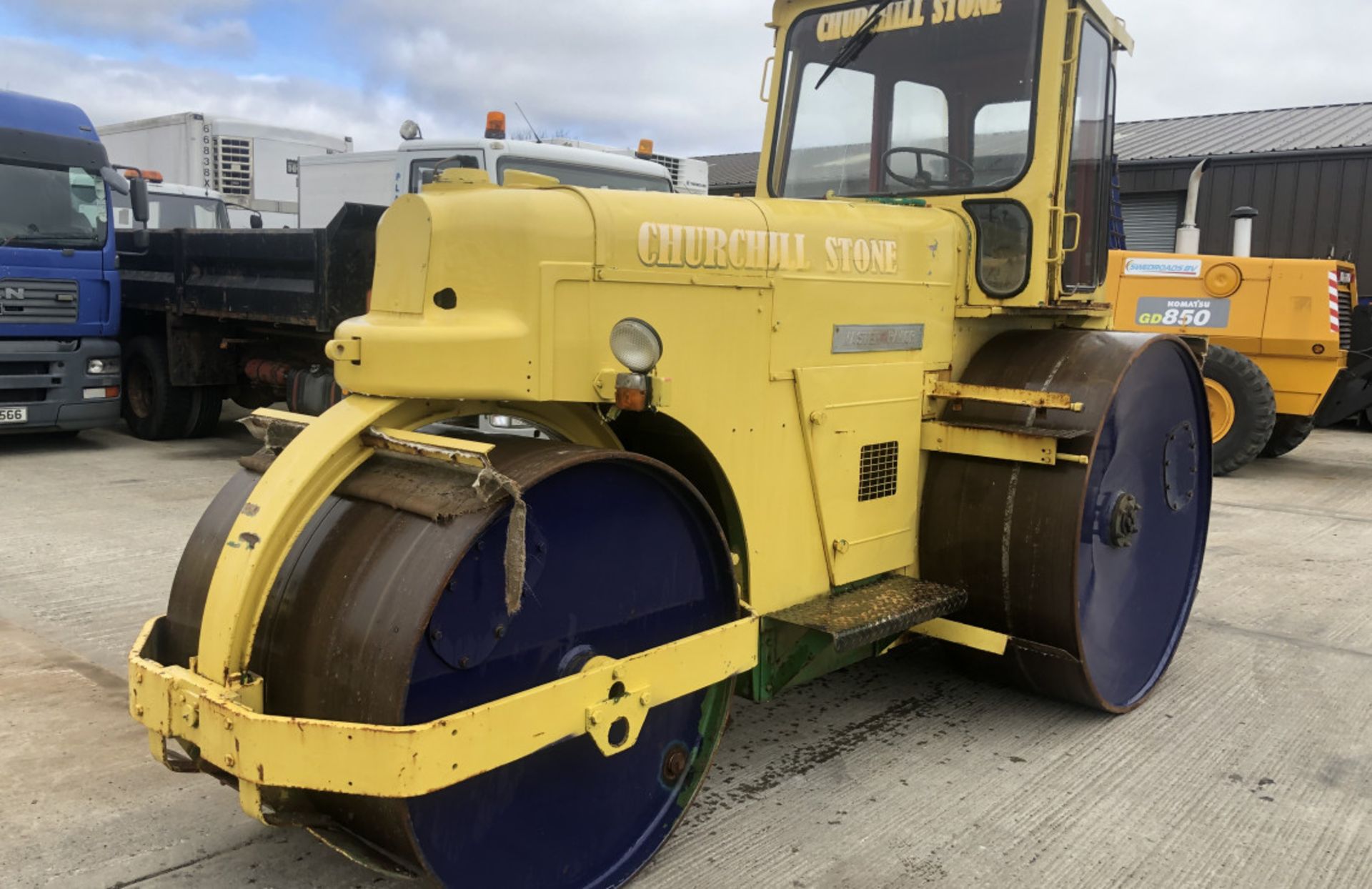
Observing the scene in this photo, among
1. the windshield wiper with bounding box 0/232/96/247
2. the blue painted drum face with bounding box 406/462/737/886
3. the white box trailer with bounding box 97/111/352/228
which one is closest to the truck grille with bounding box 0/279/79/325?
the windshield wiper with bounding box 0/232/96/247

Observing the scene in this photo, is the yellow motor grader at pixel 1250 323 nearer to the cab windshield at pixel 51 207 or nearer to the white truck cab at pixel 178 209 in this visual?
the cab windshield at pixel 51 207

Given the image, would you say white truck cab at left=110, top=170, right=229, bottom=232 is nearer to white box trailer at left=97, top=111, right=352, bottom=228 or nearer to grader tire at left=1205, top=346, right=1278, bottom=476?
Result: white box trailer at left=97, top=111, right=352, bottom=228

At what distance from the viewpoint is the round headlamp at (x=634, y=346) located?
2756 mm

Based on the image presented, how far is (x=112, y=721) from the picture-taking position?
382cm

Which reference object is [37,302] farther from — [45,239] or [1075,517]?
[1075,517]

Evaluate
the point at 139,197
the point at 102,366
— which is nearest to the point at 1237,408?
the point at 139,197

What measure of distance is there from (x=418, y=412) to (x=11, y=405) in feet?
24.8

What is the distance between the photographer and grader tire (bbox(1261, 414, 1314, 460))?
10.2 metres

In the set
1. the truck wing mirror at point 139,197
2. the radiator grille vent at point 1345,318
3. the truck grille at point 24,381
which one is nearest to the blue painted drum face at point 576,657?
the truck grille at point 24,381

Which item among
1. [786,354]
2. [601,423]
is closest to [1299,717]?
[786,354]

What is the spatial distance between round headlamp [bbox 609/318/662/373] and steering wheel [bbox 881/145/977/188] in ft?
5.90

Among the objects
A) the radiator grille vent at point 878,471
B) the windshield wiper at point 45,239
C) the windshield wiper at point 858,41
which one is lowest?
the radiator grille vent at point 878,471

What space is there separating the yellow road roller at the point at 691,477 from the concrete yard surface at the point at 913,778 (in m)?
0.27

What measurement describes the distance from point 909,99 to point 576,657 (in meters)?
2.63
